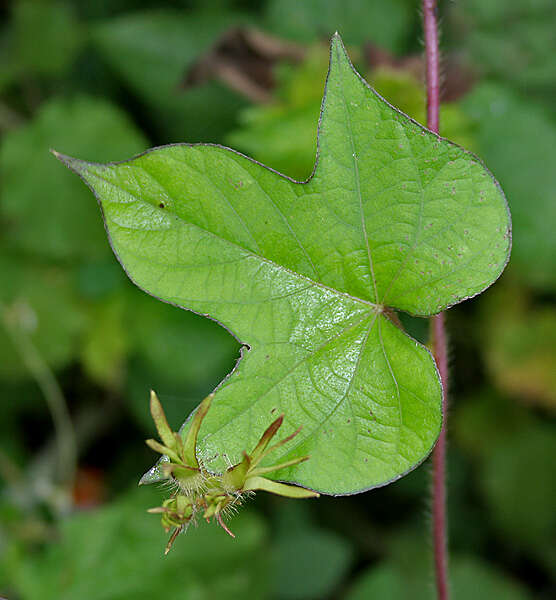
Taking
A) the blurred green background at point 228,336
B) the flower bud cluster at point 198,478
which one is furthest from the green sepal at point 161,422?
the blurred green background at point 228,336

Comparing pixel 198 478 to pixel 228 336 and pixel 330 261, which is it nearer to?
pixel 330 261

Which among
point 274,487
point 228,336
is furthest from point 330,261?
point 228,336

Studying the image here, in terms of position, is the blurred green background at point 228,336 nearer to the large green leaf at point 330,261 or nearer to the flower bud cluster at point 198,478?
the large green leaf at point 330,261

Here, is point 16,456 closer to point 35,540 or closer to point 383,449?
point 35,540

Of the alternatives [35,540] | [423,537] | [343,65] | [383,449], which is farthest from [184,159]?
[423,537]

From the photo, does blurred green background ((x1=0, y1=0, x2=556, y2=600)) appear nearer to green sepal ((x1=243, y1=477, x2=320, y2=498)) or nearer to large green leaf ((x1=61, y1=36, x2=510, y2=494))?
large green leaf ((x1=61, y1=36, x2=510, y2=494))

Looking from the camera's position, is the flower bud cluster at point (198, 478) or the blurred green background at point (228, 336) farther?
the blurred green background at point (228, 336)
